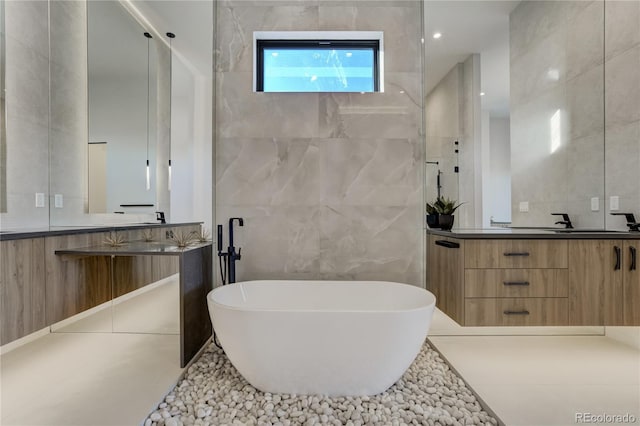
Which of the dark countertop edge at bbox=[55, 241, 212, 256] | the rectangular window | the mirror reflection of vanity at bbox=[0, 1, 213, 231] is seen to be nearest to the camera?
the dark countertop edge at bbox=[55, 241, 212, 256]

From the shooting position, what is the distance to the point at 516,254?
1.87 meters

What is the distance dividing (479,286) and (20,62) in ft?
11.3

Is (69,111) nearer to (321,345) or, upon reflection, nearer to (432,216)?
(321,345)

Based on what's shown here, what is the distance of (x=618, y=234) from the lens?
6.06ft

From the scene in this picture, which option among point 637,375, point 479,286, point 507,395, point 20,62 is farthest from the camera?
point 20,62

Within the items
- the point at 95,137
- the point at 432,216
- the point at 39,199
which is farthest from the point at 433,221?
the point at 39,199

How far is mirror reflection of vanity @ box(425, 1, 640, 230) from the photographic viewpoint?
225 cm

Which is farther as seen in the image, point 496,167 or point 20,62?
point 496,167

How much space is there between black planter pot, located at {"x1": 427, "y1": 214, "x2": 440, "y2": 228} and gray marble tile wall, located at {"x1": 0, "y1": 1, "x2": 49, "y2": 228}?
2.86 meters

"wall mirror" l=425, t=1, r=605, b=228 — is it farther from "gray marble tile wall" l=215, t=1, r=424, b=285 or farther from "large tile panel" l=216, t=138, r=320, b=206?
"large tile panel" l=216, t=138, r=320, b=206

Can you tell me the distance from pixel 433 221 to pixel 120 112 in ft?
8.84

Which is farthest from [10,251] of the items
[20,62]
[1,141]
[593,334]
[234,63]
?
[593,334]

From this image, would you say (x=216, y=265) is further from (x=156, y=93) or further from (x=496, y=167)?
(x=496, y=167)
